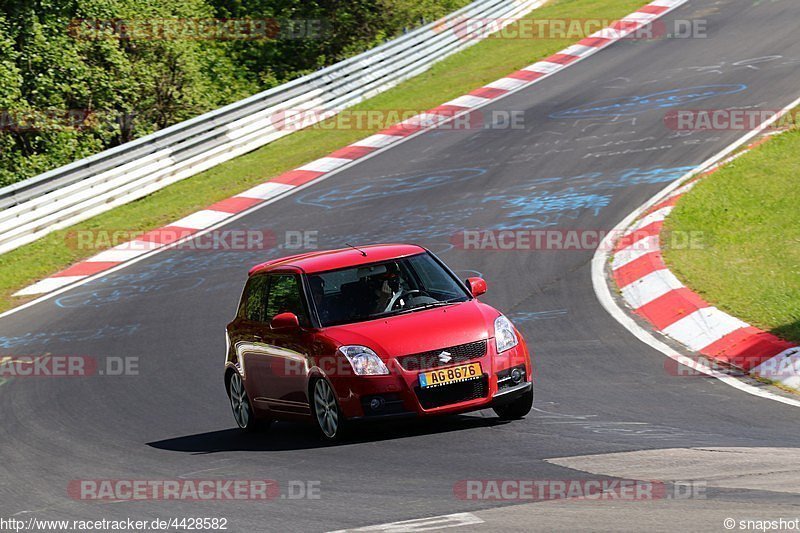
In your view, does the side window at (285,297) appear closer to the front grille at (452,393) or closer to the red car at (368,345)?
the red car at (368,345)

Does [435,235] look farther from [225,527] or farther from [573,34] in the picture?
[573,34]

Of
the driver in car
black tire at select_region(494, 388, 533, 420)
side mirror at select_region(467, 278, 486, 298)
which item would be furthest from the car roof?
black tire at select_region(494, 388, 533, 420)

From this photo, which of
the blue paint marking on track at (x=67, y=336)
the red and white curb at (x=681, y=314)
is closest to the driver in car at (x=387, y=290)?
the red and white curb at (x=681, y=314)

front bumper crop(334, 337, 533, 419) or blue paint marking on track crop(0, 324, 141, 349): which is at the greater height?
front bumper crop(334, 337, 533, 419)

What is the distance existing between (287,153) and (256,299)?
13071 millimetres

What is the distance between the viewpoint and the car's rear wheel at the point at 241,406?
10.3m

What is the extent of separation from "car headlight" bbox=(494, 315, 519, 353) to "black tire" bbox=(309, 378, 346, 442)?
4.30ft

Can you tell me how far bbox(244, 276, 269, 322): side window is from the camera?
1037cm

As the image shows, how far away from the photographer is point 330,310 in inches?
375

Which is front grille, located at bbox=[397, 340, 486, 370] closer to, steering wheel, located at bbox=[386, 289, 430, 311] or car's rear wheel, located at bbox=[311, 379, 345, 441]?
car's rear wheel, located at bbox=[311, 379, 345, 441]

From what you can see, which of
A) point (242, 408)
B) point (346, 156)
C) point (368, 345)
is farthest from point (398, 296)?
point (346, 156)

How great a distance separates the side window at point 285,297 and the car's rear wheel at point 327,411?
645 millimetres

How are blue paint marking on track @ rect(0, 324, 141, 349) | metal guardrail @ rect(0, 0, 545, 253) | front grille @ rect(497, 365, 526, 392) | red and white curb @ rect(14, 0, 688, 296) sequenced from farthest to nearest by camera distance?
metal guardrail @ rect(0, 0, 545, 253) → red and white curb @ rect(14, 0, 688, 296) → blue paint marking on track @ rect(0, 324, 141, 349) → front grille @ rect(497, 365, 526, 392)

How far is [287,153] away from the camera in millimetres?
23297
